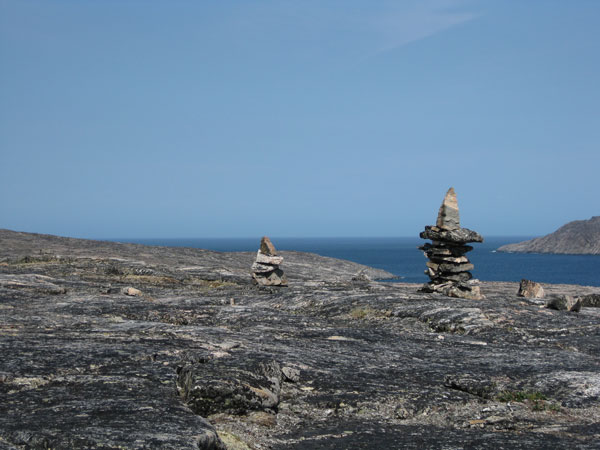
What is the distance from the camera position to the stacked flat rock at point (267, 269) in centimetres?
3284

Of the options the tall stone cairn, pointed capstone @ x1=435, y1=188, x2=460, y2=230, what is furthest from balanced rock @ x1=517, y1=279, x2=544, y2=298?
pointed capstone @ x1=435, y1=188, x2=460, y2=230

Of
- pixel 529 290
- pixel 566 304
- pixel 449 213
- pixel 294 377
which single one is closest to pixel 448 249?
pixel 449 213

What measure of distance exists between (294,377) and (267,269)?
823 inches

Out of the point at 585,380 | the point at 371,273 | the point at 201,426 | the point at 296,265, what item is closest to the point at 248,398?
the point at 201,426

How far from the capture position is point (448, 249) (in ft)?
99.9

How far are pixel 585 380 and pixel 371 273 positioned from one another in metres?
94.2

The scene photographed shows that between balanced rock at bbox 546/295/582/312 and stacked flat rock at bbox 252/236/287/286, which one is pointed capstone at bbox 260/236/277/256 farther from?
balanced rock at bbox 546/295/582/312

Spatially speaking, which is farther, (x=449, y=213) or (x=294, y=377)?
(x=449, y=213)

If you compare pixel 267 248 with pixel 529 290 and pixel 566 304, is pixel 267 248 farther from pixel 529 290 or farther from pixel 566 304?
pixel 566 304

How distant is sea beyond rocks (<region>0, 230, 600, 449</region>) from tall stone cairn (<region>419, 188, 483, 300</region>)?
751cm

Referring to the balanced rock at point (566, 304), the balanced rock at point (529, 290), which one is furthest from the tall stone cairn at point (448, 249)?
the balanced rock at point (566, 304)

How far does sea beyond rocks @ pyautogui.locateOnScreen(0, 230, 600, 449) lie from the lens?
8.89 meters

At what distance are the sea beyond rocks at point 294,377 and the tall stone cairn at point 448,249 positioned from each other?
7511 millimetres

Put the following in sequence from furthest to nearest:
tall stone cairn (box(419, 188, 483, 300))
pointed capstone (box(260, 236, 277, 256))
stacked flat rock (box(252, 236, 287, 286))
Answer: pointed capstone (box(260, 236, 277, 256)) < stacked flat rock (box(252, 236, 287, 286)) < tall stone cairn (box(419, 188, 483, 300))
